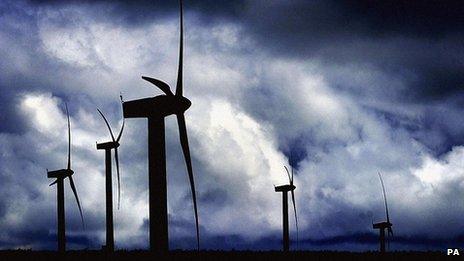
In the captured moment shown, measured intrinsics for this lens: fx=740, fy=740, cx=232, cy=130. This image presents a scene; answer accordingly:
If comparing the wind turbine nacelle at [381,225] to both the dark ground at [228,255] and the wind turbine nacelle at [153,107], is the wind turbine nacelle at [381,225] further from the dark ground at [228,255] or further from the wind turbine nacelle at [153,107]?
the wind turbine nacelle at [153,107]

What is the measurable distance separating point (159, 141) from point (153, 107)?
174 centimetres

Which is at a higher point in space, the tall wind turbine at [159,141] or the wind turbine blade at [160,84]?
the wind turbine blade at [160,84]

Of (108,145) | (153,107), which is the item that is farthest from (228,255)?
(153,107)

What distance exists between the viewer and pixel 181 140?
3106 centimetres

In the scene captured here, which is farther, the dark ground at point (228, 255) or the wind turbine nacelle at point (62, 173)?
the wind turbine nacelle at point (62, 173)

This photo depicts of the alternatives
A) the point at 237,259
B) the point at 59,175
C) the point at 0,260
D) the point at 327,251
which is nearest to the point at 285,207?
the point at 237,259

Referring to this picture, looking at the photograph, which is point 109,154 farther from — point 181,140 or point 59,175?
point 181,140

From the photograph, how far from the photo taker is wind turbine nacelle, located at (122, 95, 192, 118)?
30.2m

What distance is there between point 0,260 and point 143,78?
33.8 metres

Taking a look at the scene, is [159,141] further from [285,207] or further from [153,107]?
[285,207]

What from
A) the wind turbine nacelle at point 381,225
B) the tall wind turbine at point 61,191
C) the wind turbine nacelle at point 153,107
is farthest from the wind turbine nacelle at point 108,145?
the wind turbine nacelle at point 381,225

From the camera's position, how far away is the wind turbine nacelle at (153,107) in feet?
99.1

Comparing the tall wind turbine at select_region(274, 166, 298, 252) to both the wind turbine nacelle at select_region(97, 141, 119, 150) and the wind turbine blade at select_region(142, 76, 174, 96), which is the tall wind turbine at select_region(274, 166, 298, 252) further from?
the wind turbine blade at select_region(142, 76, 174, 96)

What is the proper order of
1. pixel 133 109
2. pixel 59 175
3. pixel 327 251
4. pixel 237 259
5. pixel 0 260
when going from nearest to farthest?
1. pixel 133 109
2. pixel 0 260
3. pixel 59 175
4. pixel 237 259
5. pixel 327 251
